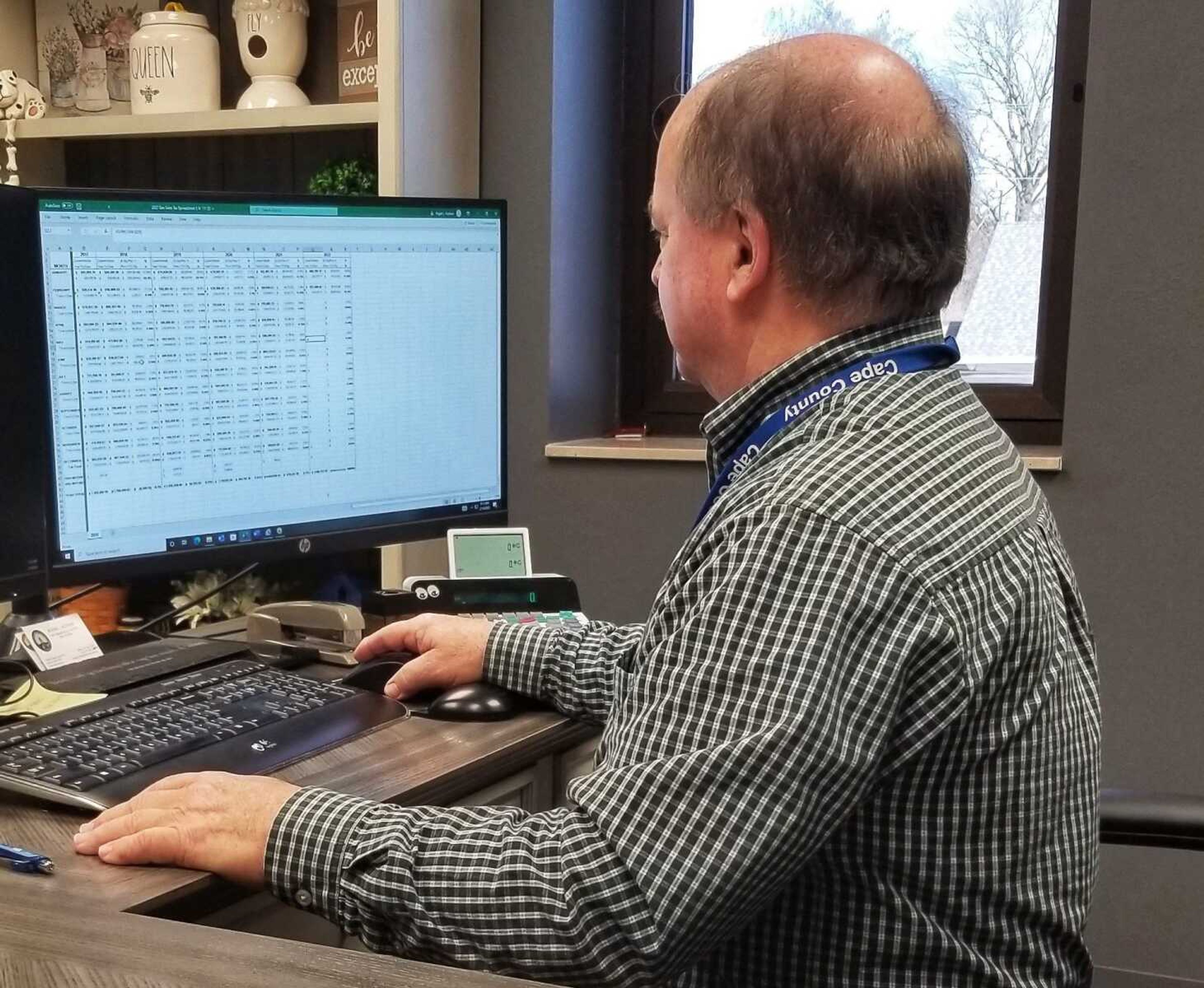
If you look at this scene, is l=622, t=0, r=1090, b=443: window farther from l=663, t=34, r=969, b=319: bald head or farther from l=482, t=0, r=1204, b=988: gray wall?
l=663, t=34, r=969, b=319: bald head

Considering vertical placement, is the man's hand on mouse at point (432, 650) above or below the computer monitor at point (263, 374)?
below

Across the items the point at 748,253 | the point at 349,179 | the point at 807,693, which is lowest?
the point at 807,693

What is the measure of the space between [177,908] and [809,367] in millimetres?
545

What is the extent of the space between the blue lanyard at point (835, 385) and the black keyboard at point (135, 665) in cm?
59

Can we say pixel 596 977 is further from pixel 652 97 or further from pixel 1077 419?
pixel 652 97

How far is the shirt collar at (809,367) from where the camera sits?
912mm

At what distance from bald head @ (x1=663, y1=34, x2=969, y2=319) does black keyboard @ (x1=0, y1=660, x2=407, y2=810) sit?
1.75 feet

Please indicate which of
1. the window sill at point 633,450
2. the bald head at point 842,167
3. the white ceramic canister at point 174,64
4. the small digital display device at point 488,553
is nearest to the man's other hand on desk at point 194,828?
the bald head at point 842,167

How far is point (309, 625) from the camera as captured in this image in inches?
56.8

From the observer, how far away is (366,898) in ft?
2.70

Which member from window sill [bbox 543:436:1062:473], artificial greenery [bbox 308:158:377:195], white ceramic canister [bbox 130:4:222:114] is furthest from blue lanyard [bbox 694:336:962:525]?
white ceramic canister [bbox 130:4:222:114]

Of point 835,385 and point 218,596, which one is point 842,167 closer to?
point 835,385

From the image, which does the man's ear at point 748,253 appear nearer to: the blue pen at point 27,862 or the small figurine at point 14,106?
the blue pen at point 27,862

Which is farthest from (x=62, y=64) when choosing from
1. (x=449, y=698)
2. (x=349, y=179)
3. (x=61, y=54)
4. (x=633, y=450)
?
(x=449, y=698)
